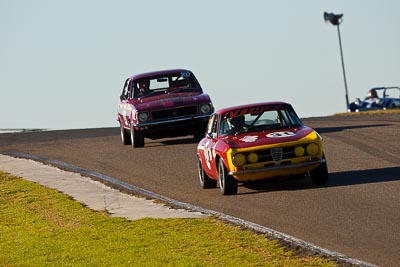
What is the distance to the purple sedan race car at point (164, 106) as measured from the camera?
2638 centimetres

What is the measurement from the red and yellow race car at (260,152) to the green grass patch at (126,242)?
198 centimetres

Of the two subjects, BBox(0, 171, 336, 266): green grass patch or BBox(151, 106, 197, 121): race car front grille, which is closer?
BBox(0, 171, 336, 266): green grass patch

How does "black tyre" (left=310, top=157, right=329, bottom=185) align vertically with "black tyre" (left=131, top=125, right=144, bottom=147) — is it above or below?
above

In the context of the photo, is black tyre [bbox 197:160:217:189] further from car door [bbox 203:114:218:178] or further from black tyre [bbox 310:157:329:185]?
black tyre [bbox 310:157:329:185]

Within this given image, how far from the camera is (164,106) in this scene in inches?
1040

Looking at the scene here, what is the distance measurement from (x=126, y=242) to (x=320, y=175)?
4483 millimetres

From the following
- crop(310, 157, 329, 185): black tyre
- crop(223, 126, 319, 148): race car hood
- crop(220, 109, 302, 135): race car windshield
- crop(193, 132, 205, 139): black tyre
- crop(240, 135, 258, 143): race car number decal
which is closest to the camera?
crop(310, 157, 329, 185): black tyre

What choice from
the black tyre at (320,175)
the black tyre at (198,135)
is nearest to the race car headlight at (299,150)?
the black tyre at (320,175)

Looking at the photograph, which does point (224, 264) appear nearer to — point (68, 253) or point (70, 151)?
point (68, 253)

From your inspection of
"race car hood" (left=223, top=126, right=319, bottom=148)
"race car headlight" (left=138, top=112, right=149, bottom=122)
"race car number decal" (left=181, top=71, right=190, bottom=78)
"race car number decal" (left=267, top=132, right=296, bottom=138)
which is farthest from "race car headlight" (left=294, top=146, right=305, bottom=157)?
"race car number decal" (left=181, top=71, right=190, bottom=78)

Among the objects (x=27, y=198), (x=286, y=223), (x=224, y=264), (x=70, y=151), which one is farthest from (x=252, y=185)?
(x=70, y=151)

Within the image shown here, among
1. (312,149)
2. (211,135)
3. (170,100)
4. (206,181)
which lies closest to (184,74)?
(170,100)

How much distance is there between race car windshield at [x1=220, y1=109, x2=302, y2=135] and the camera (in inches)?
704

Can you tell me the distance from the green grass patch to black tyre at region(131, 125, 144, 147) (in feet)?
32.2
